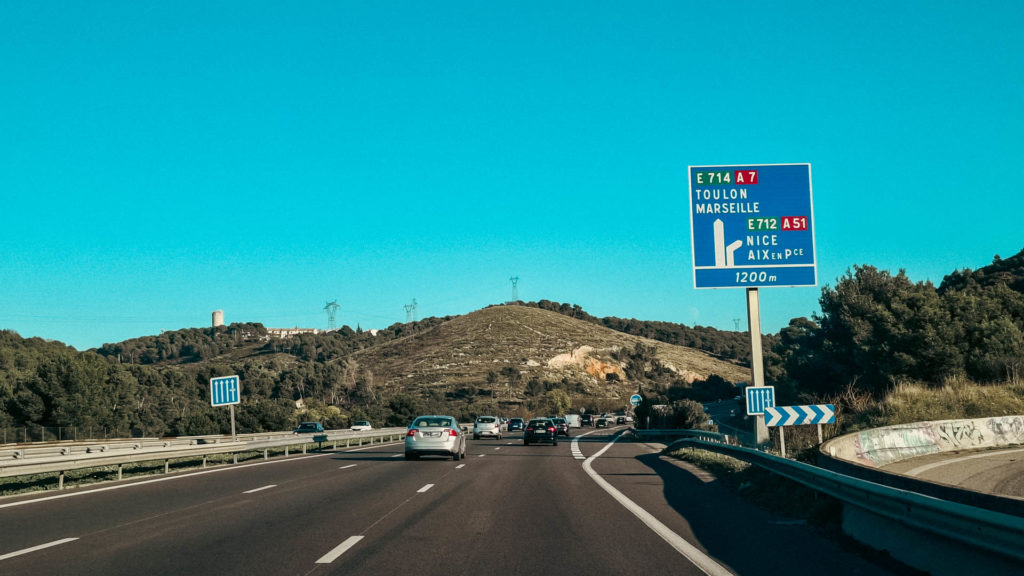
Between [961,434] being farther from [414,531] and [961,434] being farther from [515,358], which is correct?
[515,358]

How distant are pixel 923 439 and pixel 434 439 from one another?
14.7 m

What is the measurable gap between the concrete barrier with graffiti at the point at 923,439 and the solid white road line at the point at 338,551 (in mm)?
10283

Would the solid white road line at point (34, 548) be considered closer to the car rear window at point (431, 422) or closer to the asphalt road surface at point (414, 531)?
the asphalt road surface at point (414, 531)

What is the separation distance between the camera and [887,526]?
8.66m

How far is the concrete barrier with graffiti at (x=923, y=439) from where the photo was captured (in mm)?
20531

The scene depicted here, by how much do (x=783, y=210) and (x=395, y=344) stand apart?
143342 millimetres

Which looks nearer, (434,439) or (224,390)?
(434,439)

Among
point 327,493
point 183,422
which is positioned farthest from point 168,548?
point 183,422

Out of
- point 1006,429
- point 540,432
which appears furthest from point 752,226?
point 540,432

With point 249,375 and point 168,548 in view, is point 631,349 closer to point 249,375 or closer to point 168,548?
point 249,375

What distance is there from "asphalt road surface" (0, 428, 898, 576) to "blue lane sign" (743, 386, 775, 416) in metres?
3.70

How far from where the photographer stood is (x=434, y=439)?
2797 centimetres

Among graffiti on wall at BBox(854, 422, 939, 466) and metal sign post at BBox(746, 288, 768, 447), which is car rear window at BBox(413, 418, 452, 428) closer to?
metal sign post at BBox(746, 288, 768, 447)

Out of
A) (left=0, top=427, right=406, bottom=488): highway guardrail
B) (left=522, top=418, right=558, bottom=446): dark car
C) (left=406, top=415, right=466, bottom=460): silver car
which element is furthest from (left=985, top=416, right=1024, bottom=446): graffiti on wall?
(left=0, top=427, right=406, bottom=488): highway guardrail
